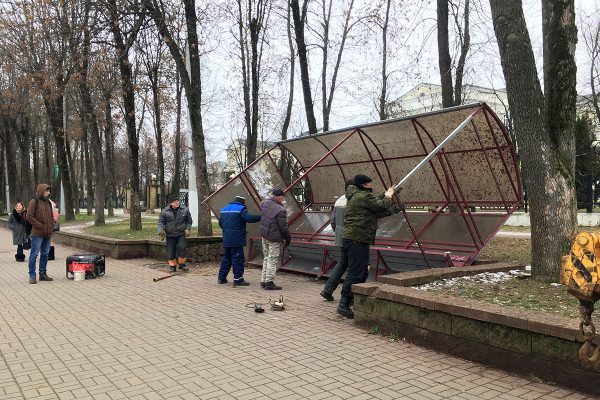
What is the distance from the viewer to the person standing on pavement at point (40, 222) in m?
9.17

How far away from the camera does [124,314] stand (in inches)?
269

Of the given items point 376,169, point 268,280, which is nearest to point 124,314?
point 268,280

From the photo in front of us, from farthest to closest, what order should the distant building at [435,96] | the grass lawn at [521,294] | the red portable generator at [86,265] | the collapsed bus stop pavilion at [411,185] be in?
the distant building at [435,96] → the red portable generator at [86,265] → the collapsed bus stop pavilion at [411,185] → the grass lawn at [521,294]

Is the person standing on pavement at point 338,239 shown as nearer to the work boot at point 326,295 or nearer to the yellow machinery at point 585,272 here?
the work boot at point 326,295

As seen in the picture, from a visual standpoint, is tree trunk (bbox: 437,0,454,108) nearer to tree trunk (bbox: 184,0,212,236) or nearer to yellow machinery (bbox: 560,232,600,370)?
tree trunk (bbox: 184,0,212,236)

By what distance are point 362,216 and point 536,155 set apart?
2.37 meters

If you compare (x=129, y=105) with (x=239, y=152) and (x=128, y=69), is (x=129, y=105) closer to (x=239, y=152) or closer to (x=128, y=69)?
(x=128, y=69)

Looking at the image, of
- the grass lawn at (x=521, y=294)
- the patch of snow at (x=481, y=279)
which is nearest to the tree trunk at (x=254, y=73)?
the patch of snow at (x=481, y=279)

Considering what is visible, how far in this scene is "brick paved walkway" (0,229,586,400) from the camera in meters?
4.08

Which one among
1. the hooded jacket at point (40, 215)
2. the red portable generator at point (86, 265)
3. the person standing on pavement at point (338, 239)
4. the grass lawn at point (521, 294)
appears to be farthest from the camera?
the red portable generator at point (86, 265)

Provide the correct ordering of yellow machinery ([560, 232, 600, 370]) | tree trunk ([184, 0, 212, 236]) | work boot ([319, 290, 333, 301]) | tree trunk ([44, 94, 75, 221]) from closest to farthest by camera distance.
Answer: yellow machinery ([560, 232, 600, 370]) → work boot ([319, 290, 333, 301]) → tree trunk ([184, 0, 212, 236]) → tree trunk ([44, 94, 75, 221])

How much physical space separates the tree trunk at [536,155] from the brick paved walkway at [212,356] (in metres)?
Answer: 2.48

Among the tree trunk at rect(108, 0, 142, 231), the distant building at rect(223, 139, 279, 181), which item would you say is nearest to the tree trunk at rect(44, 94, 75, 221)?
the tree trunk at rect(108, 0, 142, 231)

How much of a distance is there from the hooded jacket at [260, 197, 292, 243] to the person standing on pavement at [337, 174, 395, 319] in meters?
2.06
